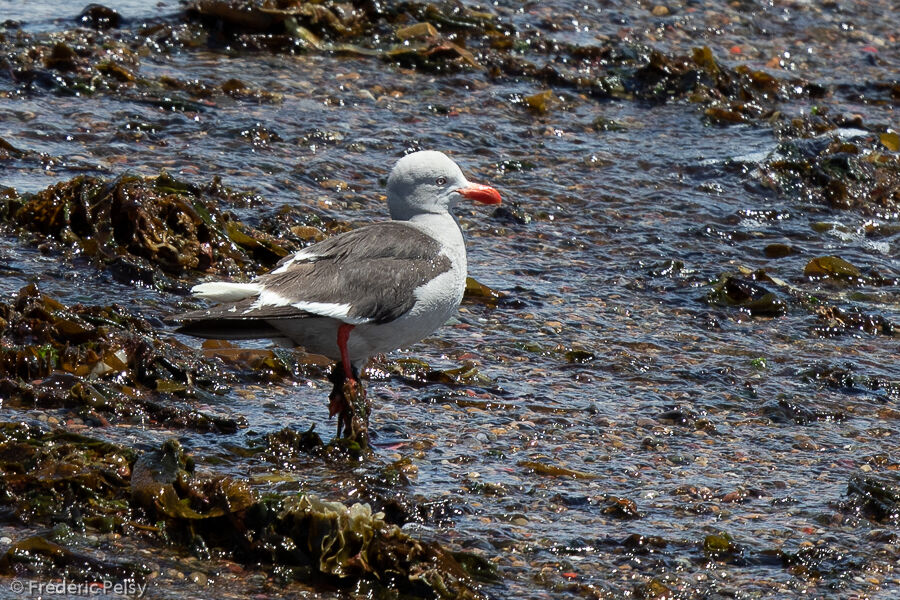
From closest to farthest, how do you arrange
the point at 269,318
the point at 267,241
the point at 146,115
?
the point at 269,318 < the point at 267,241 < the point at 146,115

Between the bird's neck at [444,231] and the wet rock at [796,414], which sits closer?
the bird's neck at [444,231]

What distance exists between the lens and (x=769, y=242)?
8.91 meters

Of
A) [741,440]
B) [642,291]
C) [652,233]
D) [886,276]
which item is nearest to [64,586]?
[741,440]

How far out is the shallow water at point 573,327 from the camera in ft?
16.6

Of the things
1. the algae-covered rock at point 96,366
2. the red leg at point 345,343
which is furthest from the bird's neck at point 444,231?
the algae-covered rock at point 96,366

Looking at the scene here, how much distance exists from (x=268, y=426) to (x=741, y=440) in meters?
2.34

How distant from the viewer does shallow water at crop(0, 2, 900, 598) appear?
16.6ft

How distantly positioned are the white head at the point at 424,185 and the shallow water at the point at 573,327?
886mm

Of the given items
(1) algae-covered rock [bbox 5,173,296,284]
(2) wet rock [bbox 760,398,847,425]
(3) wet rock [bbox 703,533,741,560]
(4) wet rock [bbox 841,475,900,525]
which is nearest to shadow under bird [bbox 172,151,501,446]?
(1) algae-covered rock [bbox 5,173,296,284]

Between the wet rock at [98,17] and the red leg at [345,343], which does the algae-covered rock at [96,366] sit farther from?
the wet rock at [98,17]

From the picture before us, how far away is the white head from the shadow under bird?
0.91ft

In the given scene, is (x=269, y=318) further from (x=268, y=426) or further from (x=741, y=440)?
(x=741, y=440)

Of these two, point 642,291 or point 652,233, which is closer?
point 642,291

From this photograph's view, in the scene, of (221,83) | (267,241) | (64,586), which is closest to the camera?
(64,586)
